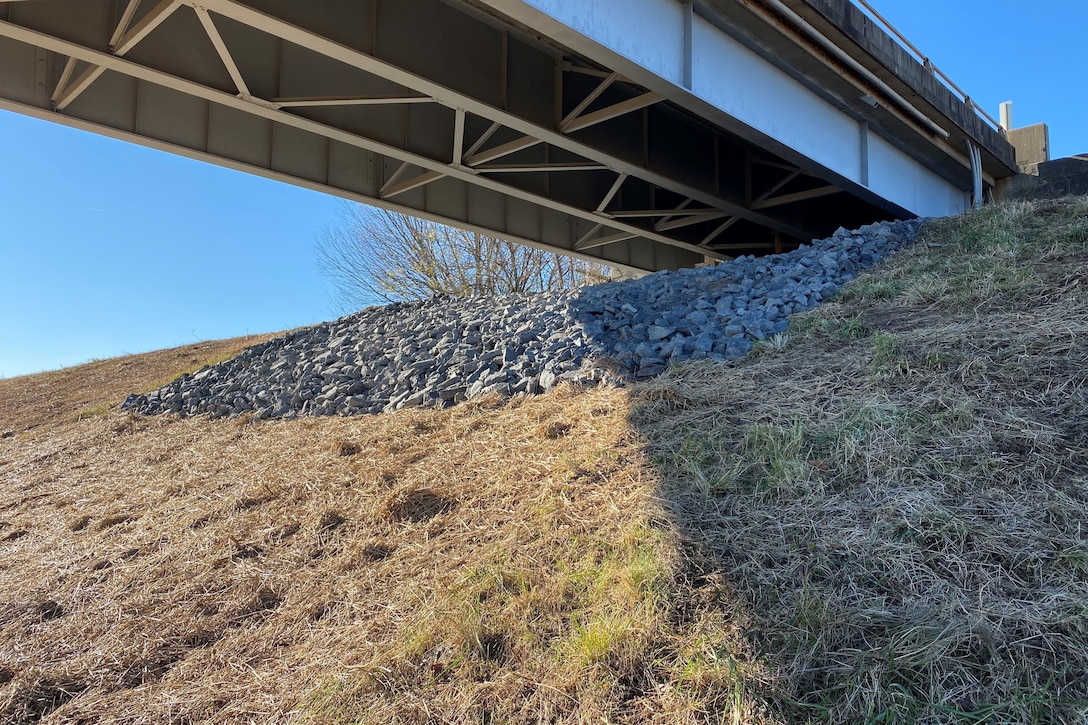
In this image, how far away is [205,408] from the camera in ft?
31.9

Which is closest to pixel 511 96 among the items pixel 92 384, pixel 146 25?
pixel 146 25

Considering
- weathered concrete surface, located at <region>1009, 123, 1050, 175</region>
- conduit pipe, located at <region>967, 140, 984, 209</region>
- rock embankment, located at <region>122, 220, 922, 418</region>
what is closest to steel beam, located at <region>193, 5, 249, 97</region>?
rock embankment, located at <region>122, 220, 922, 418</region>

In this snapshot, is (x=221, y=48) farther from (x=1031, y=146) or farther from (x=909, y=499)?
(x=1031, y=146)

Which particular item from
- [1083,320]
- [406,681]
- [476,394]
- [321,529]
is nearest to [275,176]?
[476,394]

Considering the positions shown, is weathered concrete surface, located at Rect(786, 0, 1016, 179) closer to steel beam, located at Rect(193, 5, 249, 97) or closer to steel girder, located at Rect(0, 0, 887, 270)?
steel girder, located at Rect(0, 0, 887, 270)

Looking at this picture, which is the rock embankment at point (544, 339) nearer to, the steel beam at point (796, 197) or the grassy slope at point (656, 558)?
the grassy slope at point (656, 558)

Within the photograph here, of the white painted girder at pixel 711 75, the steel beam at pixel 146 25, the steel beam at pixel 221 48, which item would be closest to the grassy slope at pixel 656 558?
the white painted girder at pixel 711 75

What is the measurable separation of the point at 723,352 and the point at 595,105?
7460 millimetres

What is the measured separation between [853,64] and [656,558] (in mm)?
10257

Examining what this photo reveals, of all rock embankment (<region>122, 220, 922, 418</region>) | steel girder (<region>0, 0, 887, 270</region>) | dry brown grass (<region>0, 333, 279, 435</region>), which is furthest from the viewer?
dry brown grass (<region>0, 333, 279, 435</region>)

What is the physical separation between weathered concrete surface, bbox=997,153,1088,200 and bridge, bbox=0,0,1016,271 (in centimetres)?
175

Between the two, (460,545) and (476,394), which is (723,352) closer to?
(476,394)

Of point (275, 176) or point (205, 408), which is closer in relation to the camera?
point (205, 408)

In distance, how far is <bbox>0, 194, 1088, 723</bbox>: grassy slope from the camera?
2461 mm
